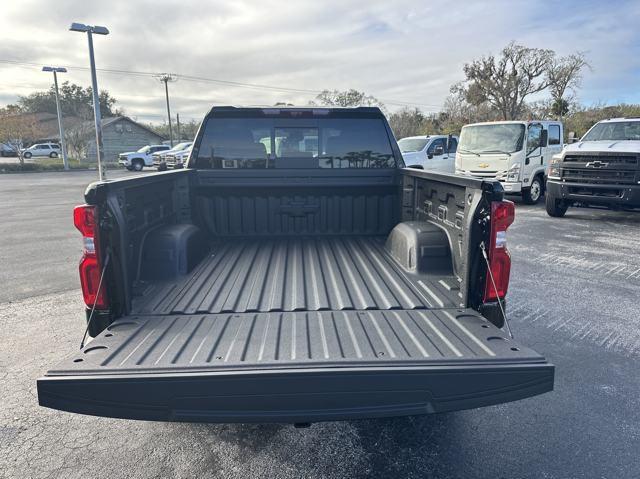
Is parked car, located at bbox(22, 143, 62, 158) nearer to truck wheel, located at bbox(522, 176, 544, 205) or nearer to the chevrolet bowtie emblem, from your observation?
→ truck wheel, located at bbox(522, 176, 544, 205)

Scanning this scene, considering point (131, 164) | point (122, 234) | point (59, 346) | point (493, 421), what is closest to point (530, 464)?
point (493, 421)

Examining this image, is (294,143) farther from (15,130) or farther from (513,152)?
(15,130)

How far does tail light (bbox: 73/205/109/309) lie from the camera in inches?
93.8

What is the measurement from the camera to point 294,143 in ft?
14.4


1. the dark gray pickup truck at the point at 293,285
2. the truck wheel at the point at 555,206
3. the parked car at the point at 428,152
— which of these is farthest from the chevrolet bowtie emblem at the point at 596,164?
the dark gray pickup truck at the point at 293,285

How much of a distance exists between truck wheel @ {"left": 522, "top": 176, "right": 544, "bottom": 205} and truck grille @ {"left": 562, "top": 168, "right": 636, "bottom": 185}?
2.67 m

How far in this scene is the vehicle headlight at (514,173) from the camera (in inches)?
462

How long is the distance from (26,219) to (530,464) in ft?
41.8

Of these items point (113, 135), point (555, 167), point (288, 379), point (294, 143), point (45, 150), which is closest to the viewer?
point (288, 379)

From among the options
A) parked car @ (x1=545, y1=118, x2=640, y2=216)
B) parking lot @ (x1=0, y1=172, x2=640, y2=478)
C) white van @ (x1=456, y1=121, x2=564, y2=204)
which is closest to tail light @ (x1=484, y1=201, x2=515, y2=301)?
parking lot @ (x1=0, y1=172, x2=640, y2=478)

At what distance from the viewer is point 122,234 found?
2.55 m

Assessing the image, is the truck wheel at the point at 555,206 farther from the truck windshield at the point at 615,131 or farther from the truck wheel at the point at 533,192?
the truck wheel at the point at 533,192

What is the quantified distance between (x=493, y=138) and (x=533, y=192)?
2.09 m

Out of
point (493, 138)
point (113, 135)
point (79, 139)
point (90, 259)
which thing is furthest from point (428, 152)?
point (113, 135)
